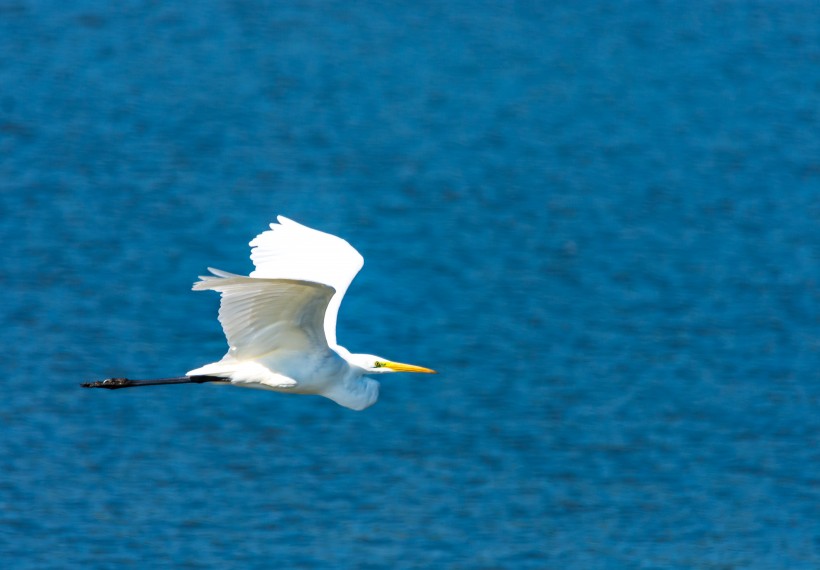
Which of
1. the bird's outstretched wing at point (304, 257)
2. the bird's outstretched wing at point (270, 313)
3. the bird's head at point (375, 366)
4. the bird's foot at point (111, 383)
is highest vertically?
the bird's outstretched wing at point (304, 257)

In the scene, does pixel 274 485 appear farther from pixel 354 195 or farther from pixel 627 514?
pixel 354 195

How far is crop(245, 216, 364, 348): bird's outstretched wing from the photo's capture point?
8.47 m

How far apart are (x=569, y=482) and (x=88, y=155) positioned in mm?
5335

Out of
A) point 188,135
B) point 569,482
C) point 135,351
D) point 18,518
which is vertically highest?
point 188,135

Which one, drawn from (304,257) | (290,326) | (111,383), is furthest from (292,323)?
(111,383)

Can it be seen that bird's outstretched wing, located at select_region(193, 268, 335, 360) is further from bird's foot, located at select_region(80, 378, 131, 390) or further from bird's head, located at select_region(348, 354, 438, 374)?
bird's foot, located at select_region(80, 378, 131, 390)

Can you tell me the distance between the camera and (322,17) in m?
14.8

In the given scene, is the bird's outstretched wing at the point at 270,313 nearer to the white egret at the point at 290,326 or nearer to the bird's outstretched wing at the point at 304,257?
the white egret at the point at 290,326

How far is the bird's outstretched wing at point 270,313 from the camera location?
22.5 feet

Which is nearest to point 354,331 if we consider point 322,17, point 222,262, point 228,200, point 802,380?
point 222,262

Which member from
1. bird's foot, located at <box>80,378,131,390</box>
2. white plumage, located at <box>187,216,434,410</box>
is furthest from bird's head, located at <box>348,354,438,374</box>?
bird's foot, located at <box>80,378,131,390</box>

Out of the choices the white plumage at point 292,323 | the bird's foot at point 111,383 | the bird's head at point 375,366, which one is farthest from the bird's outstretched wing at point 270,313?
the bird's foot at point 111,383

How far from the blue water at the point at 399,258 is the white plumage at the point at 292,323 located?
1470mm

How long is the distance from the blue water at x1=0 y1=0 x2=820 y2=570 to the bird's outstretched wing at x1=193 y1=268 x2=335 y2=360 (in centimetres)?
175
